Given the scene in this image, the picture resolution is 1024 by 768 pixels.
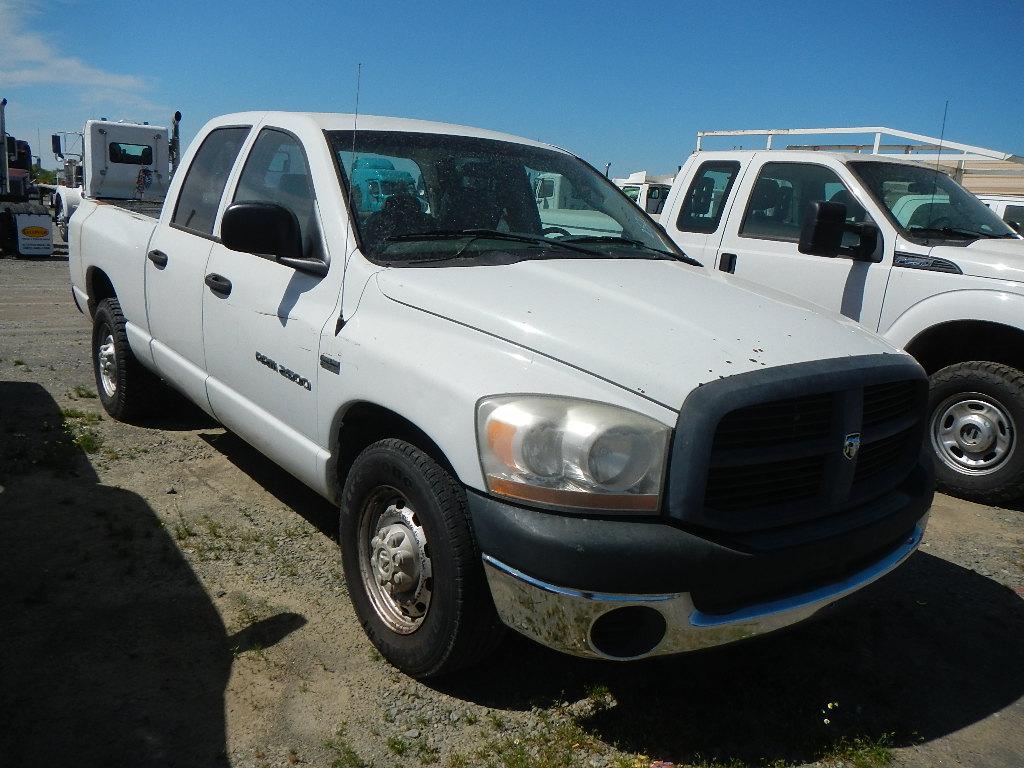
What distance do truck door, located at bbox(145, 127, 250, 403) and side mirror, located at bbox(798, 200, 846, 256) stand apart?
329cm

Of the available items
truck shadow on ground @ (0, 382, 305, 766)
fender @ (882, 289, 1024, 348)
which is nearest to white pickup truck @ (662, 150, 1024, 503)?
fender @ (882, 289, 1024, 348)

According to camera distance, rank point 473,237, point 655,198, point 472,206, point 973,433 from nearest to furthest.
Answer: point 473,237 → point 472,206 → point 973,433 → point 655,198

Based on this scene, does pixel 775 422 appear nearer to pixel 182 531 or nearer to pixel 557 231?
pixel 557 231

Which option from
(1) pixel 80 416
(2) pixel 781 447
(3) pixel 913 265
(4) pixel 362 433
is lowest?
(1) pixel 80 416

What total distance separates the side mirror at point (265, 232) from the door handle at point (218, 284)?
55cm

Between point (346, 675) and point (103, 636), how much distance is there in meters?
0.94

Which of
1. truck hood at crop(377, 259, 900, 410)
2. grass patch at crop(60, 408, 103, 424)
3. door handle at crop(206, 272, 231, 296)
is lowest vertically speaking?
grass patch at crop(60, 408, 103, 424)

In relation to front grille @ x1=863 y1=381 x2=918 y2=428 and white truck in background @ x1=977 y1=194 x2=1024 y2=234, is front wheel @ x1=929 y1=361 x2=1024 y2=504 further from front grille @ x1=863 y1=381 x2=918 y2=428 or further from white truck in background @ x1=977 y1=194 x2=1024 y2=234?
white truck in background @ x1=977 y1=194 x2=1024 y2=234

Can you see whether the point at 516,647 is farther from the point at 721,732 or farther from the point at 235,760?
the point at 235,760

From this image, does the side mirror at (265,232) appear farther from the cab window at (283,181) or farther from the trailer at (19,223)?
the trailer at (19,223)

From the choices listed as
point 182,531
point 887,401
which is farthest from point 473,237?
point 182,531

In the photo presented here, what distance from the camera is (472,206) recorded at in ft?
12.0

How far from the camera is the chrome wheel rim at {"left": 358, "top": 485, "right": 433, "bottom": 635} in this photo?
2857mm

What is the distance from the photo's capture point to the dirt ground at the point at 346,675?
269cm
